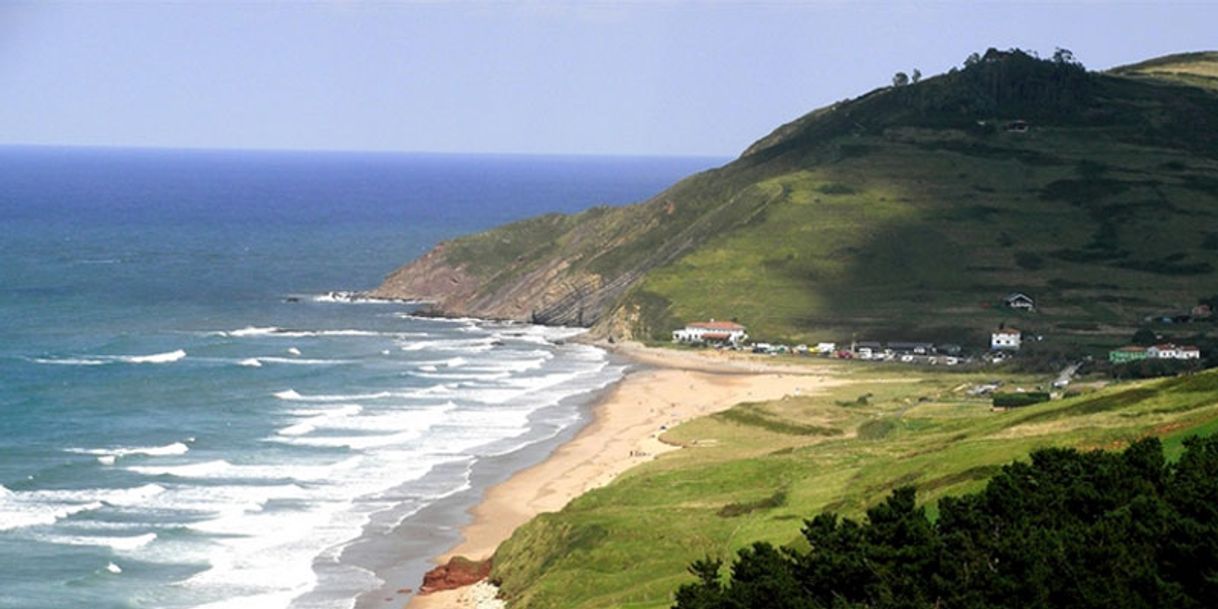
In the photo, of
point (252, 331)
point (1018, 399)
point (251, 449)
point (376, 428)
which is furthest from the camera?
point (252, 331)

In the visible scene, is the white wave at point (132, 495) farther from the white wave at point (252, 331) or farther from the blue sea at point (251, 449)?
the white wave at point (252, 331)

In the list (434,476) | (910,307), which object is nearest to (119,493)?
(434,476)

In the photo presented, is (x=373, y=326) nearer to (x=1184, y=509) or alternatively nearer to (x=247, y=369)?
(x=247, y=369)

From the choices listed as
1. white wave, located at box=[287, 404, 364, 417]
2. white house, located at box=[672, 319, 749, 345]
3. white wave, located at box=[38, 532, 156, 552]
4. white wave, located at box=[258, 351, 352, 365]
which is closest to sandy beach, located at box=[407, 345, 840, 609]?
white house, located at box=[672, 319, 749, 345]

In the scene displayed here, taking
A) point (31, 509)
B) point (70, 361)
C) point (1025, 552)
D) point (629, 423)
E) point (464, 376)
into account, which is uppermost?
point (1025, 552)

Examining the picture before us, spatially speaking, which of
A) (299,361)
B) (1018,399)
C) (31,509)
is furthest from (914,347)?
(31,509)

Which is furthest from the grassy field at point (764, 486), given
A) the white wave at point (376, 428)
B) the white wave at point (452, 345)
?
the white wave at point (452, 345)

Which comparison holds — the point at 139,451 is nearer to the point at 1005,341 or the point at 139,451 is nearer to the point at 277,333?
the point at 277,333

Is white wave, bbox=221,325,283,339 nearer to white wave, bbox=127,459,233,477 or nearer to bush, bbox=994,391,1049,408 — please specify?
white wave, bbox=127,459,233,477
